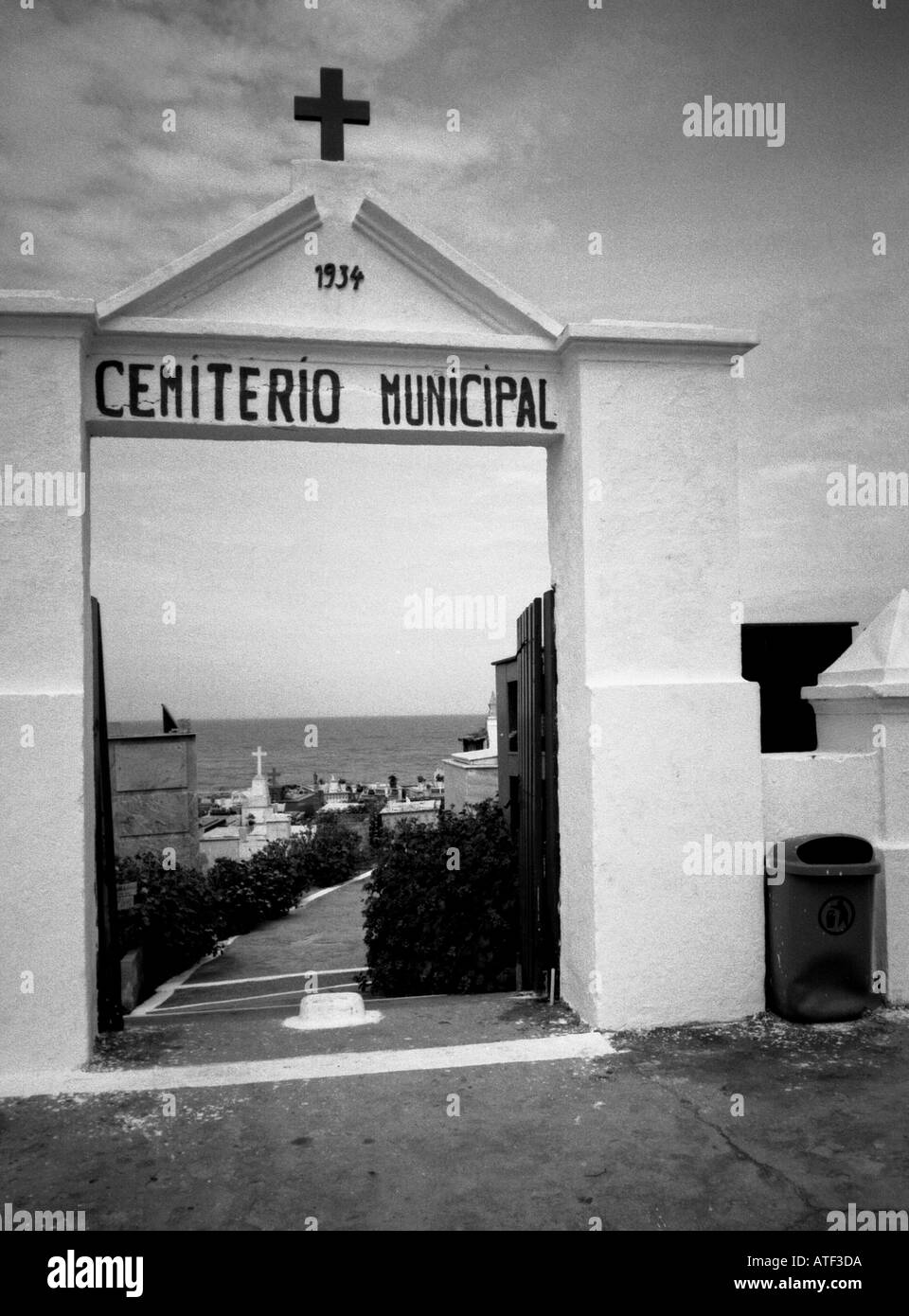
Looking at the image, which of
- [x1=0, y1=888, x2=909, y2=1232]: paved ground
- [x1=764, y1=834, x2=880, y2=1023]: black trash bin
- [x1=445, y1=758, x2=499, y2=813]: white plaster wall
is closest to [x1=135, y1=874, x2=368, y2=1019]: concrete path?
[x1=0, y1=888, x2=909, y2=1232]: paved ground

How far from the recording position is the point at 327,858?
2408 centimetres

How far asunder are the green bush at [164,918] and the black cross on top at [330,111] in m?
7.07

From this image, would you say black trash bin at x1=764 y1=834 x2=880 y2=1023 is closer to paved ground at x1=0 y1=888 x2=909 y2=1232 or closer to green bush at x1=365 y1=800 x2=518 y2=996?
paved ground at x1=0 y1=888 x2=909 y2=1232

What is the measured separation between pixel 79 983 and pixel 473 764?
16.9 meters

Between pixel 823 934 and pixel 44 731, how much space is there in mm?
4876

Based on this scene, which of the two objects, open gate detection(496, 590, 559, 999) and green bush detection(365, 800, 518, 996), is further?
green bush detection(365, 800, 518, 996)

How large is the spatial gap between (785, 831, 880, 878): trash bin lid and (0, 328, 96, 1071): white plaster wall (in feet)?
14.2

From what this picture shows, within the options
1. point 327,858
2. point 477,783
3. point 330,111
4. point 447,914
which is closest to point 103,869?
point 447,914

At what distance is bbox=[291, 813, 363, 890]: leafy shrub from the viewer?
914 inches

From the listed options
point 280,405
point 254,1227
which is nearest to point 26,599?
point 280,405

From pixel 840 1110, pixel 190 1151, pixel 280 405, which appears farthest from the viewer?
pixel 280 405

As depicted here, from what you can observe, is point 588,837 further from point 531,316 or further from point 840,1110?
point 531,316

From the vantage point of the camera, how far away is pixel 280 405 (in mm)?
6270

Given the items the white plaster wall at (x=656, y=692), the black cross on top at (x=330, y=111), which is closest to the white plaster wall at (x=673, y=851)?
the white plaster wall at (x=656, y=692)
